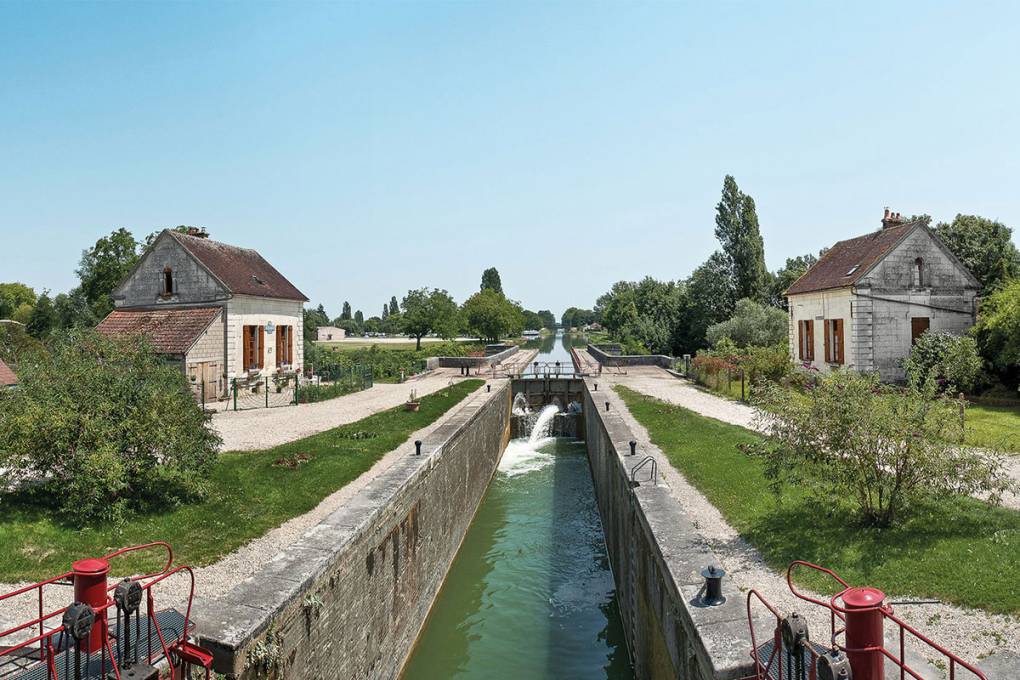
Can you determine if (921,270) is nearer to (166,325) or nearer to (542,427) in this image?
(542,427)

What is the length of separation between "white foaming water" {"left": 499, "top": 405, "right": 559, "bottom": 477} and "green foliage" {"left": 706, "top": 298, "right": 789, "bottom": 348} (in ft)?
51.4

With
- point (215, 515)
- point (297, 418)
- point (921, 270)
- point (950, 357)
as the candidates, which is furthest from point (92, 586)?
point (921, 270)

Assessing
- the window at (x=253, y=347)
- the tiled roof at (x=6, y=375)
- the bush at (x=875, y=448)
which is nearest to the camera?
the bush at (x=875, y=448)

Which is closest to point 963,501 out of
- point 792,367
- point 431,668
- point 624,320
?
point 431,668

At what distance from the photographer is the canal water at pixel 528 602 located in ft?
30.1

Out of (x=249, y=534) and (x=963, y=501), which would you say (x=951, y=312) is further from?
(x=249, y=534)

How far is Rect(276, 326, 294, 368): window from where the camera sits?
2700 centimetres

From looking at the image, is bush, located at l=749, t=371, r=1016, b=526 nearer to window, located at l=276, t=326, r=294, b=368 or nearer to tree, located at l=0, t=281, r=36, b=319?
window, located at l=276, t=326, r=294, b=368

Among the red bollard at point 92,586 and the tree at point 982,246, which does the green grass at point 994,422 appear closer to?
the tree at point 982,246

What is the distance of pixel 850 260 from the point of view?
977 inches

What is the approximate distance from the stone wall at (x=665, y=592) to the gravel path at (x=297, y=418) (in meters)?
8.47

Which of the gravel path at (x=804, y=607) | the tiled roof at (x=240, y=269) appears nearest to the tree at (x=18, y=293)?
the tiled roof at (x=240, y=269)

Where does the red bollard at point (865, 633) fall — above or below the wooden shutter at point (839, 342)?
below

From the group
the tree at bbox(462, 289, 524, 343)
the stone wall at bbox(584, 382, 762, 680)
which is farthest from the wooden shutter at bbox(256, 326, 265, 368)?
the tree at bbox(462, 289, 524, 343)
